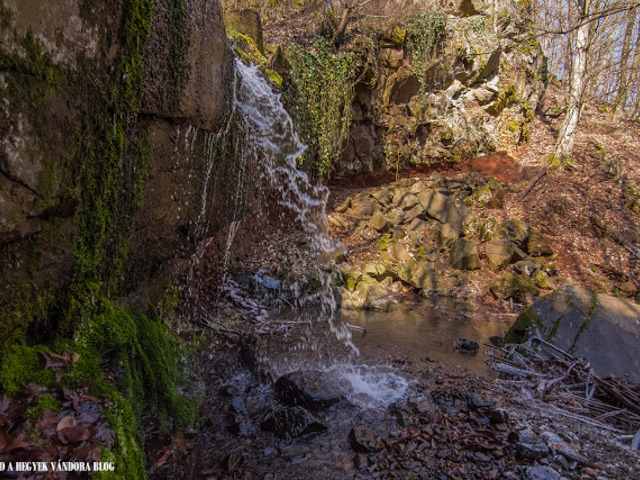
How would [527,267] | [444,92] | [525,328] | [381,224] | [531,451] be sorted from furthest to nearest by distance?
[444,92] < [381,224] < [527,267] < [525,328] < [531,451]

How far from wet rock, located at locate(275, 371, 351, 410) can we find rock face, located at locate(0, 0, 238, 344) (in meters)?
1.84

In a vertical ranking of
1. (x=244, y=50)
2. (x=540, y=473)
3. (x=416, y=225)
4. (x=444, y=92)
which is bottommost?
(x=540, y=473)

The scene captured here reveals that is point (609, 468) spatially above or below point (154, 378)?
below

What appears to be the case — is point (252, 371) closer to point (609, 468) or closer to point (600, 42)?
point (609, 468)

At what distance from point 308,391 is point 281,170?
196 inches

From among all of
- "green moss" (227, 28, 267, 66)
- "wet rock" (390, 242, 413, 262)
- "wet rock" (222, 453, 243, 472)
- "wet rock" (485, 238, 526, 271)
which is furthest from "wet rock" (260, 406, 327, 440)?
"wet rock" (485, 238, 526, 271)

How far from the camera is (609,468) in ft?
8.55

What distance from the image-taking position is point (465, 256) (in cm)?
884

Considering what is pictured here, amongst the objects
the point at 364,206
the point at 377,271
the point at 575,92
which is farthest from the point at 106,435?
the point at 575,92

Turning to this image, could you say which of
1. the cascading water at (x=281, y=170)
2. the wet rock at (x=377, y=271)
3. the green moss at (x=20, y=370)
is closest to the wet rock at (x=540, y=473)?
the cascading water at (x=281, y=170)

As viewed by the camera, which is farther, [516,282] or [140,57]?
[516,282]

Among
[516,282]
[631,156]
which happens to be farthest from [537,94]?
[516,282]

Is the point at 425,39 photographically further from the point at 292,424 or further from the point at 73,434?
the point at 73,434

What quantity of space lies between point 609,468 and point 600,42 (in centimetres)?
1520
